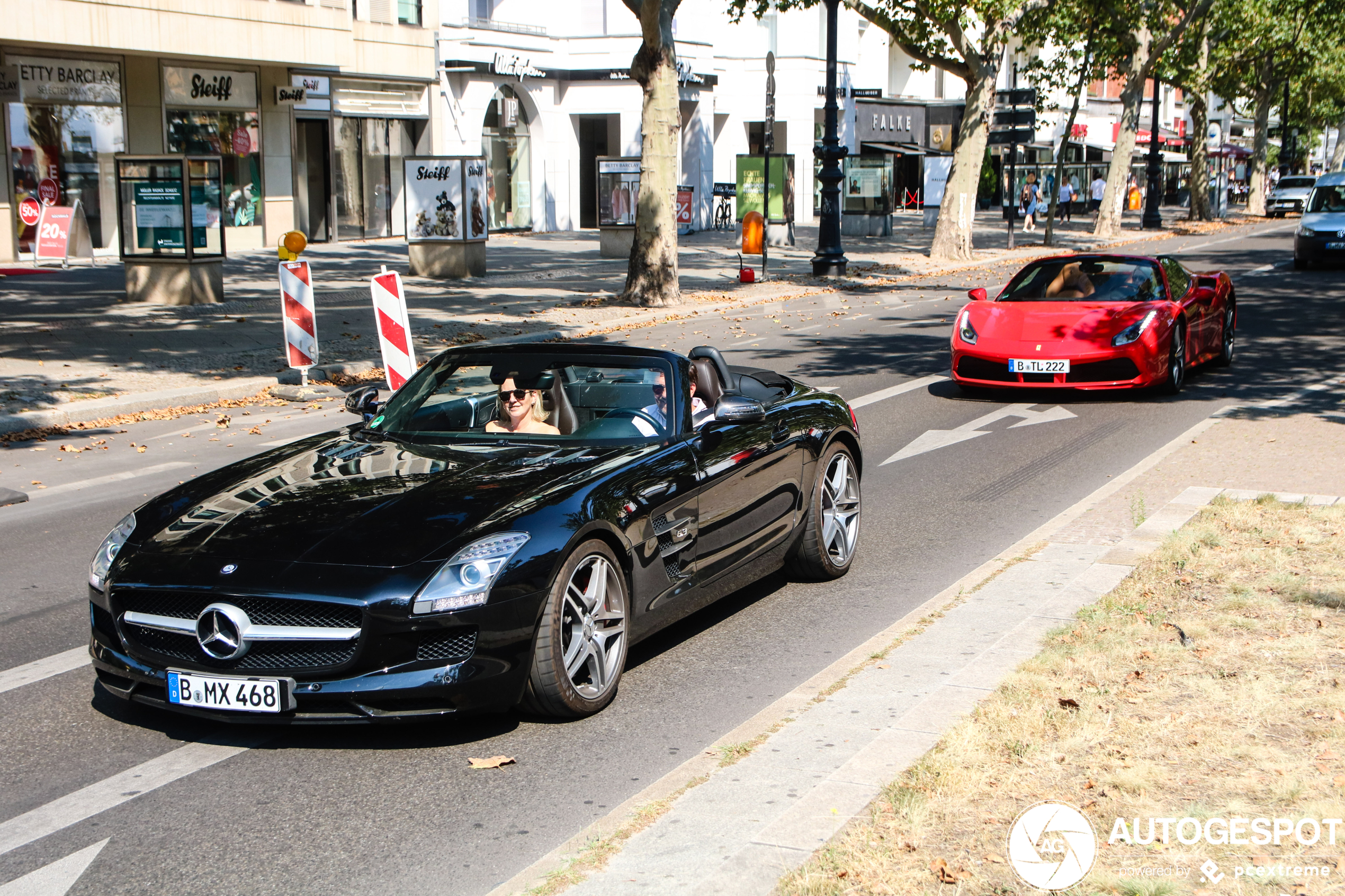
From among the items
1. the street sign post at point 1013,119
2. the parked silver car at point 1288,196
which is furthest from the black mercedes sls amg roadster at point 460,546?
the parked silver car at point 1288,196

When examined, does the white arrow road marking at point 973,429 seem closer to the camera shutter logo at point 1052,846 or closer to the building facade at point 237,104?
the camera shutter logo at point 1052,846

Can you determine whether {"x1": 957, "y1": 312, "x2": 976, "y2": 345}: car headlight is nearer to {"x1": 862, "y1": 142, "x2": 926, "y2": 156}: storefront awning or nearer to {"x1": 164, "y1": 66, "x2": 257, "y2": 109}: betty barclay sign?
{"x1": 164, "y1": 66, "x2": 257, "y2": 109}: betty barclay sign

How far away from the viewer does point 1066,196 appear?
50844 mm

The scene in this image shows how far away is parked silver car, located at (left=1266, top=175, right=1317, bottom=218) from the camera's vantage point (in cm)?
6419

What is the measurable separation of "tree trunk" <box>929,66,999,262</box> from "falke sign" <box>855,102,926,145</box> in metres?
25.1

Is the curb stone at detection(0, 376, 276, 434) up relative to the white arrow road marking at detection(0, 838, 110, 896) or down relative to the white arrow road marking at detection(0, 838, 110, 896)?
up

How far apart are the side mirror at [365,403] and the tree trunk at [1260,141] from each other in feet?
215

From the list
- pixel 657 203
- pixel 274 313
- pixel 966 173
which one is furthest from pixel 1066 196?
pixel 274 313

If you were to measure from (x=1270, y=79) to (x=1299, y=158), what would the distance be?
39724 millimetres

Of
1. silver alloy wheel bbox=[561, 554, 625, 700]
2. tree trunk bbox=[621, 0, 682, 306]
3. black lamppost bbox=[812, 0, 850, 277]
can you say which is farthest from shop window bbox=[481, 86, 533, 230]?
silver alloy wheel bbox=[561, 554, 625, 700]

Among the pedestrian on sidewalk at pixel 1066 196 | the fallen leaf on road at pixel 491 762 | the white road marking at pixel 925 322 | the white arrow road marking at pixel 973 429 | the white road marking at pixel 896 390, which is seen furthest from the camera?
the pedestrian on sidewalk at pixel 1066 196

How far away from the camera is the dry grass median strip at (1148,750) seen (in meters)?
3.78

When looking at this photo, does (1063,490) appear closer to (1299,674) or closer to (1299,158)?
(1299,674)

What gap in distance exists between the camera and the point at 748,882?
3.72 m
